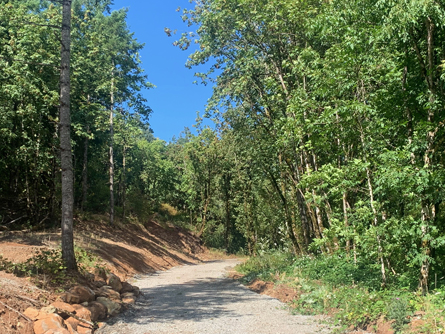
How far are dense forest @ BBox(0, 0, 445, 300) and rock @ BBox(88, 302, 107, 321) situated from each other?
17.7 ft

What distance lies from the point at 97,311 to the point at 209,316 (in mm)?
2441

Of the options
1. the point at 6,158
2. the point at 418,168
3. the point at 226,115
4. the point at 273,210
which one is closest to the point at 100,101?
the point at 6,158

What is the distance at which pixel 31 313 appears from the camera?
5.86 m

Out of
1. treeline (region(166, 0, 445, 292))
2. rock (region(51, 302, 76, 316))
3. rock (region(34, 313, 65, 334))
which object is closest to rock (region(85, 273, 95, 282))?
rock (region(51, 302, 76, 316))

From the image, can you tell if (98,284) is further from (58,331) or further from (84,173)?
(84,173)

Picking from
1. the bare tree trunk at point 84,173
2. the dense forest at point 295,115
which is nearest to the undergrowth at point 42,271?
the dense forest at point 295,115

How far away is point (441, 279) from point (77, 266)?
8.60 m

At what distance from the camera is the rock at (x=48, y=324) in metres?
5.50

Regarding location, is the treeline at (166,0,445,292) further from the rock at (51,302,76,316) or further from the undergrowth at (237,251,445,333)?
the rock at (51,302,76,316)

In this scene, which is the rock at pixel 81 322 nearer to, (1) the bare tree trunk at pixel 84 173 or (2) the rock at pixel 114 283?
(2) the rock at pixel 114 283

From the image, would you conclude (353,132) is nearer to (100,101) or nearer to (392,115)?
(392,115)

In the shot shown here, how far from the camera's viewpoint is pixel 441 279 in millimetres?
7480

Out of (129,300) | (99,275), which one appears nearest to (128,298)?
(129,300)

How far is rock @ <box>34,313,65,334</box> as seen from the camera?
550cm
